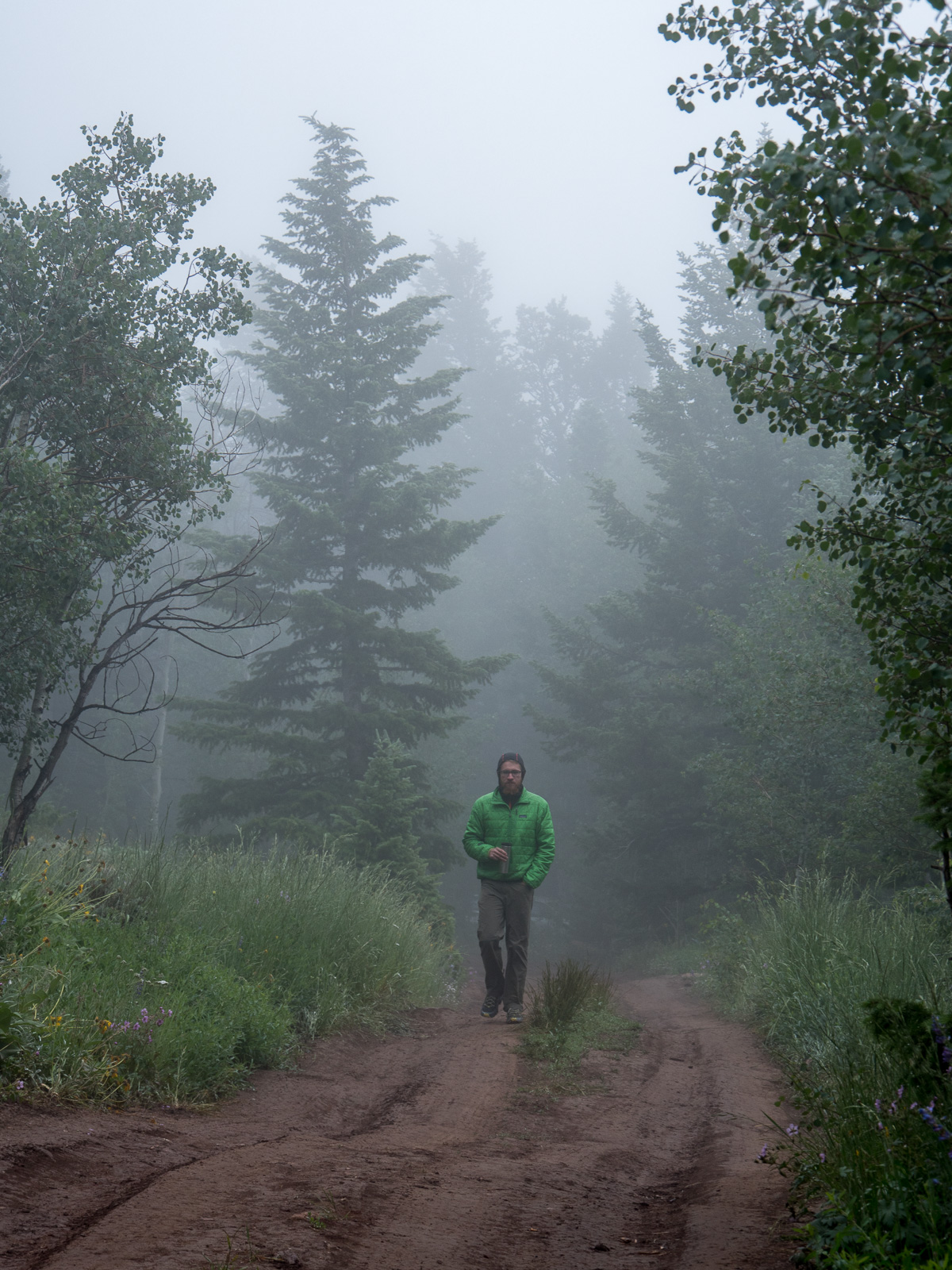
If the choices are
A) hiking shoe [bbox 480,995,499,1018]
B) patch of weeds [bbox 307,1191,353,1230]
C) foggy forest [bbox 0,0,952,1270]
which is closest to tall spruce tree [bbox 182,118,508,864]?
foggy forest [bbox 0,0,952,1270]

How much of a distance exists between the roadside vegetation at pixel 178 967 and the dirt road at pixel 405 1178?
0.29m

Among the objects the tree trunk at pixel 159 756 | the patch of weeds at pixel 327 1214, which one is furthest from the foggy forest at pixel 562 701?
the tree trunk at pixel 159 756

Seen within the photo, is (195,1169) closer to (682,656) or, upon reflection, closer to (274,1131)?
(274,1131)

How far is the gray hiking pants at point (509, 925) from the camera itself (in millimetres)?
8477

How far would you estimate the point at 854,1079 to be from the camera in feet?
13.5

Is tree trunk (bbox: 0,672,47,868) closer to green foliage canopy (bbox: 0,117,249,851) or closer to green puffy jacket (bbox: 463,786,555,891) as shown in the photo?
green foliage canopy (bbox: 0,117,249,851)

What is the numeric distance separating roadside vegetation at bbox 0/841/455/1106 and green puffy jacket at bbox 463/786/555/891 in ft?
4.43

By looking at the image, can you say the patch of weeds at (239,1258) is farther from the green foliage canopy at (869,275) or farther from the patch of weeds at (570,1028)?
the patch of weeds at (570,1028)

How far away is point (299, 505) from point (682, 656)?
10967mm

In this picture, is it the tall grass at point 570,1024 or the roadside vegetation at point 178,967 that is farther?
the tall grass at point 570,1024

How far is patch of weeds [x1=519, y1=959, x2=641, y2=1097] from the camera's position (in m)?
6.54

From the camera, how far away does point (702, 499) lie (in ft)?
89.0

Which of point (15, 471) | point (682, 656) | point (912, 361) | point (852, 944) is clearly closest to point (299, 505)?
point (682, 656)

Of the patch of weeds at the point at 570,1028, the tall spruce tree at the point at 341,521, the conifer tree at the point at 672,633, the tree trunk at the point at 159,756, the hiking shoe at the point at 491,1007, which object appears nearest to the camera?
the patch of weeds at the point at 570,1028
